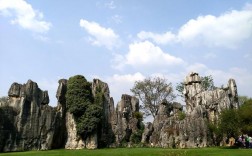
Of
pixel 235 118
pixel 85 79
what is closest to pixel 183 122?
pixel 235 118

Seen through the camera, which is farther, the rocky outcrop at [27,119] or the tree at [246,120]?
the rocky outcrop at [27,119]

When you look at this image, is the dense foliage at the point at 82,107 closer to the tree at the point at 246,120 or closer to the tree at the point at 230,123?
the tree at the point at 230,123

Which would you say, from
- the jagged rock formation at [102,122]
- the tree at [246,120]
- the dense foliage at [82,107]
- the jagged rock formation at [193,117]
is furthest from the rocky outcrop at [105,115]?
the tree at [246,120]

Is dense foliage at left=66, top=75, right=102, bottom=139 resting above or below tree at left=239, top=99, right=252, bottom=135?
above

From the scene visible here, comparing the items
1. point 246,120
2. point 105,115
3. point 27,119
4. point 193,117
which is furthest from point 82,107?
point 246,120

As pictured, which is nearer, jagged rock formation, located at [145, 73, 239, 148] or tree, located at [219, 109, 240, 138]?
tree, located at [219, 109, 240, 138]

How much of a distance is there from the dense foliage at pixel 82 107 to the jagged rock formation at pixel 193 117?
10.0m

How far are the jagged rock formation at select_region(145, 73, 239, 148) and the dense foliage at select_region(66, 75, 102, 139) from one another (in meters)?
10.0

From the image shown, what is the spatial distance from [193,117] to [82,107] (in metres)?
17.9

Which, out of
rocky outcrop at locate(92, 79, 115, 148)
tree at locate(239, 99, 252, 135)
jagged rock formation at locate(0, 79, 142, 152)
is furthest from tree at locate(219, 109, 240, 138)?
rocky outcrop at locate(92, 79, 115, 148)

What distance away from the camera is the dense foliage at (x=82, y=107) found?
52938 mm

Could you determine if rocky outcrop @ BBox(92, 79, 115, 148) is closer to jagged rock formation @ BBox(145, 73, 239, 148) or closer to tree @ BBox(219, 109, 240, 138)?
jagged rock formation @ BBox(145, 73, 239, 148)

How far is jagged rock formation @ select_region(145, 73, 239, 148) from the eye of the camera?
50.8 m

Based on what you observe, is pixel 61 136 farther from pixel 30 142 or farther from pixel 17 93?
pixel 17 93
